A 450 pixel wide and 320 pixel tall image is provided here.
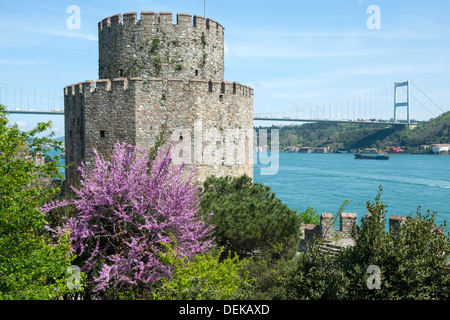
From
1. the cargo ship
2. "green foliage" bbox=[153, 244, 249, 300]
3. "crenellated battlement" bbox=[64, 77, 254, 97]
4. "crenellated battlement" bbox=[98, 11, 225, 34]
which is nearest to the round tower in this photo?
"crenellated battlement" bbox=[98, 11, 225, 34]

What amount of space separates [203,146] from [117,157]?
3816 millimetres

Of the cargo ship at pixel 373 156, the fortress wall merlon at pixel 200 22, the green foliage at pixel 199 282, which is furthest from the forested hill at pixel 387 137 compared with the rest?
the green foliage at pixel 199 282

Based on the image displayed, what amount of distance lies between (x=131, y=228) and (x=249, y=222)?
346 centimetres

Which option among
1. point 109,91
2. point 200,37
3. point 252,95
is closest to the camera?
point 109,91

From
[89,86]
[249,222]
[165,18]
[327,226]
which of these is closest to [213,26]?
[165,18]

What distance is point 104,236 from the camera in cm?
1065

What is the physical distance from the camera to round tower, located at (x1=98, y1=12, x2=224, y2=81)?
1478cm

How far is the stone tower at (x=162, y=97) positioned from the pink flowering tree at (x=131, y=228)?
10.0 feet

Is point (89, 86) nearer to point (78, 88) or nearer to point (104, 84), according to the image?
point (104, 84)

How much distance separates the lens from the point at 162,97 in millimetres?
13953

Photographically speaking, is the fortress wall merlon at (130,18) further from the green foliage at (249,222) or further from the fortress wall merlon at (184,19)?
the green foliage at (249,222)

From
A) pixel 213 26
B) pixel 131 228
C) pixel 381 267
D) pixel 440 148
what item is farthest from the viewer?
pixel 440 148
